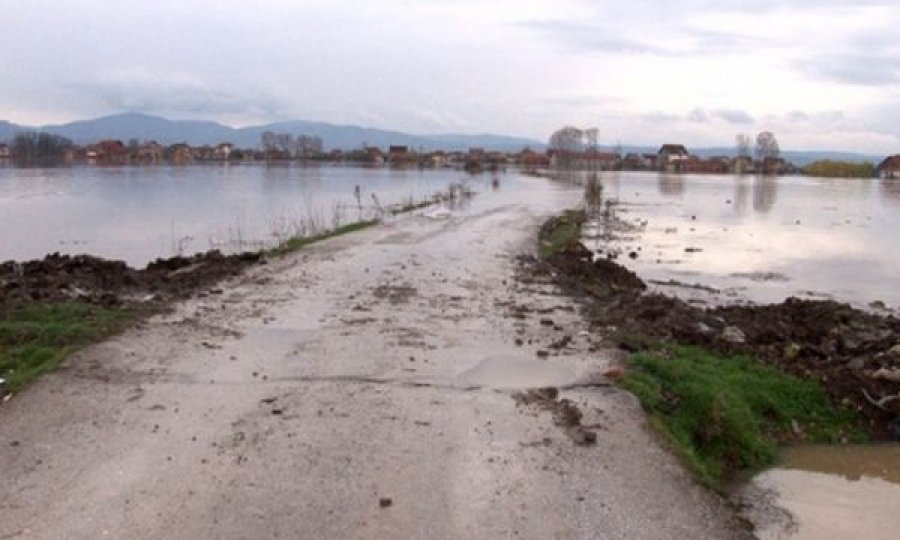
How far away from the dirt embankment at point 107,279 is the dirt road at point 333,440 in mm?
1857

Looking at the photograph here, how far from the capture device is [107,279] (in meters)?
15.4

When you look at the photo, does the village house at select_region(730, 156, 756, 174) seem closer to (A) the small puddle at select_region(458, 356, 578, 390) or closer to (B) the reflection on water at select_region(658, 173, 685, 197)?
(B) the reflection on water at select_region(658, 173, 685, 197)

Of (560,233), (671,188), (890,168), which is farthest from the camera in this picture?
(890,168)

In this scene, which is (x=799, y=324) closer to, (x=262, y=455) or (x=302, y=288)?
(x=302, y=288)

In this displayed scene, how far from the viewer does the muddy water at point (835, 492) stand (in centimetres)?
700

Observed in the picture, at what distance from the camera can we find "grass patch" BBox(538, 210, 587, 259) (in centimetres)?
2470

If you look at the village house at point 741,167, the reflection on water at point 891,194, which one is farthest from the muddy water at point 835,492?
the village house at point 741,167

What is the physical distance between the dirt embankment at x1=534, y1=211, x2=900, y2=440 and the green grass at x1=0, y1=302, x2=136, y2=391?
650cm

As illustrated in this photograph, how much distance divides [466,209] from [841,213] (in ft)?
80.8

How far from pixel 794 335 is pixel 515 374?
508 cm

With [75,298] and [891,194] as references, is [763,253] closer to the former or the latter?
[75,298]

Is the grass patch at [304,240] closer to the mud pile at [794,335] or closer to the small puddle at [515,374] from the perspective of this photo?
the mud pile at [794,335]

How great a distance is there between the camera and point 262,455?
712 cm

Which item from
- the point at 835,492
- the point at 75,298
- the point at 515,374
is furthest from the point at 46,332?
the point at 835,492
